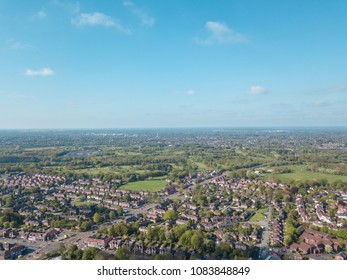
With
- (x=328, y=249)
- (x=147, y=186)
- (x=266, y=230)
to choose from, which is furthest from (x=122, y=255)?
(x=147, y=186)

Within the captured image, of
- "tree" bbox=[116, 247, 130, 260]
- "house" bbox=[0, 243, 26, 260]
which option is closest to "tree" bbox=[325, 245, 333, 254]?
"tree" bbox=[116, 247, 130, 260]

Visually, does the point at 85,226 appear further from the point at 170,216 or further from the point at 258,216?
the point at 258,216

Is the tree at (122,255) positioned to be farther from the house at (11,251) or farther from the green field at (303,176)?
the green field at (303,176)

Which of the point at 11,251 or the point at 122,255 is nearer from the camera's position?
the point at 122,255

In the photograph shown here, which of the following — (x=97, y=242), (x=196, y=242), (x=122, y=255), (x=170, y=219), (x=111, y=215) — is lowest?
(x=170, y=219)

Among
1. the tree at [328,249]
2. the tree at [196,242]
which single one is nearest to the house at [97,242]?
the tree at [196,242]

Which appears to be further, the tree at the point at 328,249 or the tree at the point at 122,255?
the tree at the point at 328,249

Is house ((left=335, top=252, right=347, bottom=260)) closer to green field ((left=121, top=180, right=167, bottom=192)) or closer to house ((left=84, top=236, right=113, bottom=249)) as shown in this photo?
house ((left=84, top=236, right=113, bottom=249))

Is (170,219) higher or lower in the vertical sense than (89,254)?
lower

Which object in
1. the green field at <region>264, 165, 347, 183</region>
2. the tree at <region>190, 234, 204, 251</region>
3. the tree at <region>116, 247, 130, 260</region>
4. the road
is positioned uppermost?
the tree at <region>116, 247, 130, 260</region>

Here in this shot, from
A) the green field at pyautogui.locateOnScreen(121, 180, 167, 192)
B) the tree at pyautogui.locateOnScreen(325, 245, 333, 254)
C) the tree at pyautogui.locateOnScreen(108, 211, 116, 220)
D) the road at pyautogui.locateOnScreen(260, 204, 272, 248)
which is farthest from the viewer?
the green field at pyautogui.locateOnScreen(121, 180, 167, 192)
